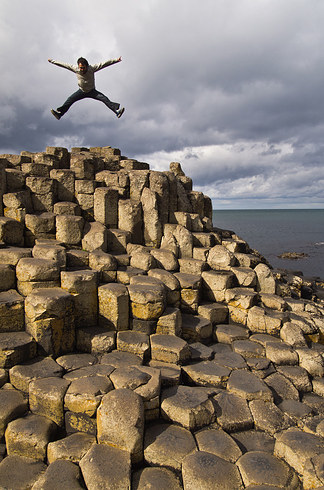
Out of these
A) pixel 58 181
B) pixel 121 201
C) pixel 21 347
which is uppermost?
pixel 58 181

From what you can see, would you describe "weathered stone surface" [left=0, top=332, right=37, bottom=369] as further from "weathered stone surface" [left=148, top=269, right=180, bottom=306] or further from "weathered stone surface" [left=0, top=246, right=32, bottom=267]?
"weathered stone surface" [left=148, top=269, right=180, bottom=306]

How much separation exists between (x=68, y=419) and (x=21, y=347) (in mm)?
1890

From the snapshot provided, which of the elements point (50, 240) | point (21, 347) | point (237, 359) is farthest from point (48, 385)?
point (50, 240)

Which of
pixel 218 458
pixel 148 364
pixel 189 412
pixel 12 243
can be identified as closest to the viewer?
pixel 218 458

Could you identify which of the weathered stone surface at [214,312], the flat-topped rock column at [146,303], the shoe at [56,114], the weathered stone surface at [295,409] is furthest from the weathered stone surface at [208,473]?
the shoe at [56,114]

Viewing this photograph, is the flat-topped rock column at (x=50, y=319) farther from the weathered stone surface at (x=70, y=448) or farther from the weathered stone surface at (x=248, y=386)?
the weathered stone surface at (x=248, y=386)

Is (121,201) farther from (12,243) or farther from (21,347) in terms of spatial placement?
(21,347)

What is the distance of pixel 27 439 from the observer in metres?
5.51

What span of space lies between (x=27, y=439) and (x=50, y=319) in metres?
2.37

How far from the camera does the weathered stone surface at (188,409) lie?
5.86 meters

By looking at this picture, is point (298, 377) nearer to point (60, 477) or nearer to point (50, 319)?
point (60, 477)

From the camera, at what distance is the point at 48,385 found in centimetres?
616

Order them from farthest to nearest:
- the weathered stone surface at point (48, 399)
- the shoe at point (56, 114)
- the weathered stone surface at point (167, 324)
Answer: the shoe at point (56, 114) → the weathered stone surface at point (167, 324) → the weathered stone surface at point (48, 399)

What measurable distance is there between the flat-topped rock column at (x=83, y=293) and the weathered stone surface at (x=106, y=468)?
11.6 feet
